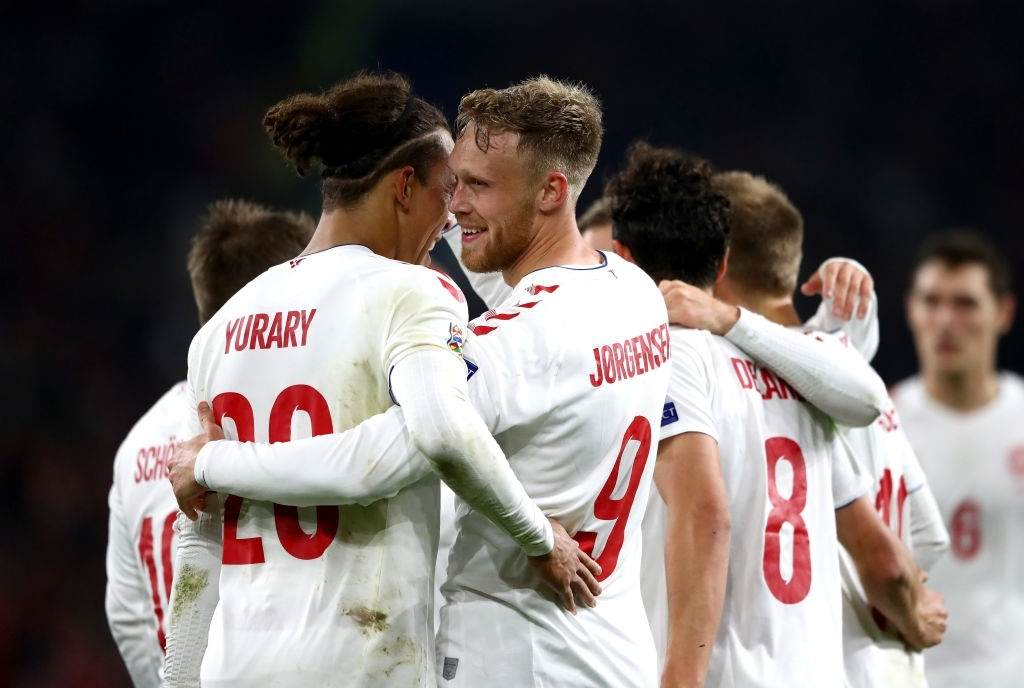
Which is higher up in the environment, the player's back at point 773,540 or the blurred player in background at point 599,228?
the blurred player in background at point 599,228

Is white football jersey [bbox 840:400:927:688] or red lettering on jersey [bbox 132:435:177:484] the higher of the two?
red lettering on jersey [bbox 132:435:177:484]

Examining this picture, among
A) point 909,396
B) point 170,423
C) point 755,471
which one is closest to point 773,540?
point 755,471

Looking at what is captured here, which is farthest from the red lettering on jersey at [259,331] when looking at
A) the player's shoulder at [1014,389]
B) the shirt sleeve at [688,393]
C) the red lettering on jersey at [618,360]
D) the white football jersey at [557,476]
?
the player's shoulder at [1014,389]

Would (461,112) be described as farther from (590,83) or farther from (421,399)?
(590,83)

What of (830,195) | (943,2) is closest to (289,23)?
(830,195)

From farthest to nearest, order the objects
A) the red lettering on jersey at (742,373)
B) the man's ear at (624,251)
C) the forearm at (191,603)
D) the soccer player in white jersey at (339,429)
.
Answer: the man's ear at (624,251) < the red lettering on jersey at (742,373) < the forearm at (191,603) < the soccer player in white jersey at (339,429)

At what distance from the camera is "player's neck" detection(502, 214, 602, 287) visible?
130 inches

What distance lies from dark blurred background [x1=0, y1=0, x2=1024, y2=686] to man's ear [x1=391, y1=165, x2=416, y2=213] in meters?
6.62

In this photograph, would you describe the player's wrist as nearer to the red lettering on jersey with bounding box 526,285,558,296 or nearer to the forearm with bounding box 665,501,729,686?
the forearm with bounding box 665,501,729,686

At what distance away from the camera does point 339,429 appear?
293cm

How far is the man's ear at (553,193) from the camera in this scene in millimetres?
3293

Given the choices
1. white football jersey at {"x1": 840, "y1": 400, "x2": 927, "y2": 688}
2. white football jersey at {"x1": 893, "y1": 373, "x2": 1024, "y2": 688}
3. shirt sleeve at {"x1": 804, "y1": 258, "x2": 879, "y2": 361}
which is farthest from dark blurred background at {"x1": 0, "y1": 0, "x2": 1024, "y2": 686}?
white football jersey at {"x1": 840, "y1": 400, "x2": 927, "y2": 688}

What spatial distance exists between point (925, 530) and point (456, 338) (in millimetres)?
2292

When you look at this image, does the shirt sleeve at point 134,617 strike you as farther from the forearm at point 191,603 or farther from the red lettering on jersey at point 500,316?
the red lettering on jersey at point 500,316
